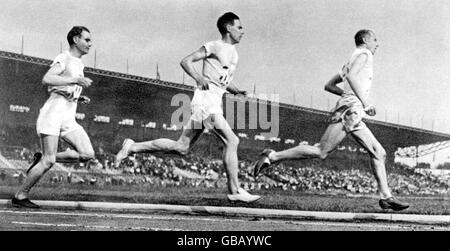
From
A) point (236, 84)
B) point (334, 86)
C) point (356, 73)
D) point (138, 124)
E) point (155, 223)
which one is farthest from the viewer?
point (138, 124)

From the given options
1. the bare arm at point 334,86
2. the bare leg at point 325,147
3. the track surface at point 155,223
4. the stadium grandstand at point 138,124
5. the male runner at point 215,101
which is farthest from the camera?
the stadium grandstand at point 138,124

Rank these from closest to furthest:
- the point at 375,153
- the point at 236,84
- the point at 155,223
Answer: the point at 155,223, the point at 375,153, the point at 236,84

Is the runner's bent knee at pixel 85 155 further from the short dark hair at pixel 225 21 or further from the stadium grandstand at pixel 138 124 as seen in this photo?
the stadium grandstand at pixel 138 124

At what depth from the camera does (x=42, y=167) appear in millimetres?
6957

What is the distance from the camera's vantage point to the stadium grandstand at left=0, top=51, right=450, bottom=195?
20.6 meters

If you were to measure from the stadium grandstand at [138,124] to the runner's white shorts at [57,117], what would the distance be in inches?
428

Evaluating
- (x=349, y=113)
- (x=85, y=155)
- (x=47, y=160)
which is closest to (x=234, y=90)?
(x=349, y=113)

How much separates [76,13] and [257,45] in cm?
266

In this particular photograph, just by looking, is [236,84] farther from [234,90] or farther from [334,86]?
[334,86]

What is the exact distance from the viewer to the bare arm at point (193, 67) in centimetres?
695

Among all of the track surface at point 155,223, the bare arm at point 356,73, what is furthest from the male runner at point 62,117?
the bare arm at point 356,73

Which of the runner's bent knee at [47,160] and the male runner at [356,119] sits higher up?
the male runner at [356,119]

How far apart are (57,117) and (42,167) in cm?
64
